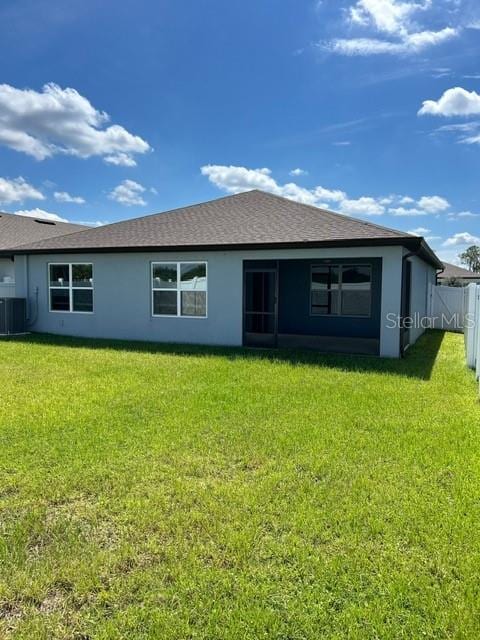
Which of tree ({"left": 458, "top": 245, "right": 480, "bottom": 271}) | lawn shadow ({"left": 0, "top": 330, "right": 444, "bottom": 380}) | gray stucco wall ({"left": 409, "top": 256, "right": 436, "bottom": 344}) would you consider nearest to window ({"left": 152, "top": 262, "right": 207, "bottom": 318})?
lawn shadow ({"left": 0, "top": 330, "right": 444, "bottom": 380})

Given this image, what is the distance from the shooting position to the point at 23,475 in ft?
13.4

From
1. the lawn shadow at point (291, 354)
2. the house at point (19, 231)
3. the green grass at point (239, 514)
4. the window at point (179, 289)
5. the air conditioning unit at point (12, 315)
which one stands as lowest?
the green grass at point (239, 514)

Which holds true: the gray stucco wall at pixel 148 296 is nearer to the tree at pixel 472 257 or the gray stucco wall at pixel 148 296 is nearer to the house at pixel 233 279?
the house at pixel 233 279

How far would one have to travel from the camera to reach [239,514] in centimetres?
341

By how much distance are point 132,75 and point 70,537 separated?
15894 mm

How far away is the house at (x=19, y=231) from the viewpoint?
1933cm

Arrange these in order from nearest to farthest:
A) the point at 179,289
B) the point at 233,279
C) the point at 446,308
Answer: the point at 233,279 → the point at 179,289 → the point at 446,308

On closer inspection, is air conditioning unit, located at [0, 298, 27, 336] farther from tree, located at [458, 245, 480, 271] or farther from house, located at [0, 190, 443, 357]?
tree, located at [458, 245, 480, 271]

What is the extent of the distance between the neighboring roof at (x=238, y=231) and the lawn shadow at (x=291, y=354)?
268 cm

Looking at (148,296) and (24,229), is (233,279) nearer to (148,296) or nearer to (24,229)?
(148,296)

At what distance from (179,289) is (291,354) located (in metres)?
4.01

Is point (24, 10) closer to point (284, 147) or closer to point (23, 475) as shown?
point (284, 147)

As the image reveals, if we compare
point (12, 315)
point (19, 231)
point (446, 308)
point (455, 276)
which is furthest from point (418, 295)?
point (455, 276)

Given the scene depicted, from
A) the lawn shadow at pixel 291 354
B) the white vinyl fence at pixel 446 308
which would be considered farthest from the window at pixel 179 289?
the white vinyl fence at pixel 446 308
